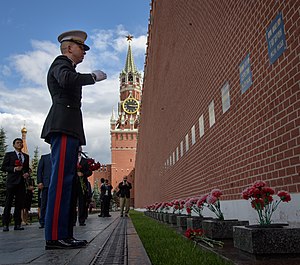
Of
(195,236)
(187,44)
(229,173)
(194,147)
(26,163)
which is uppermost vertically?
(187,44)

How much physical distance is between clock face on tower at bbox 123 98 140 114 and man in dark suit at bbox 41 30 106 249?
3188 inches

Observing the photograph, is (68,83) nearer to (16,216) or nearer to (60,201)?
(60,201)

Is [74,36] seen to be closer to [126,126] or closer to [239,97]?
[239,97]

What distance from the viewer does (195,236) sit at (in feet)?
11.0

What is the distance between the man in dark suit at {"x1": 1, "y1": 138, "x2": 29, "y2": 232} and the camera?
21.6 ft

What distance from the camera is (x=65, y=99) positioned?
3166mm

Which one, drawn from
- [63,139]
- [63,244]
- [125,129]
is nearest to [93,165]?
[63,139]

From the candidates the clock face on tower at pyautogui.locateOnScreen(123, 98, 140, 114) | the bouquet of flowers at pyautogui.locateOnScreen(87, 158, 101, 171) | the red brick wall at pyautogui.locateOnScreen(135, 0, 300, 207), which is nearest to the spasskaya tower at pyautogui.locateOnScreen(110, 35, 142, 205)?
the clock face on tower at pyautogui.locateOnScreen(123, 98, 140, 114)

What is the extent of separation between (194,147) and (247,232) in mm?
5634

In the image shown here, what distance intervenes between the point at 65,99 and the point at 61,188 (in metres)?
0.80

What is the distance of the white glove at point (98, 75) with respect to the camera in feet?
10.4

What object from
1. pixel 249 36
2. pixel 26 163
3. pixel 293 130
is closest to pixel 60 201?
pixel 293 130

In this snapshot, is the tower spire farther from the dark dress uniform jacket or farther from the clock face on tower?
the dark dress uniform jacket

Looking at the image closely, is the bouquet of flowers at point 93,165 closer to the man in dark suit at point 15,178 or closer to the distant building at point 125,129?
the man in dark suit at point 15,178
